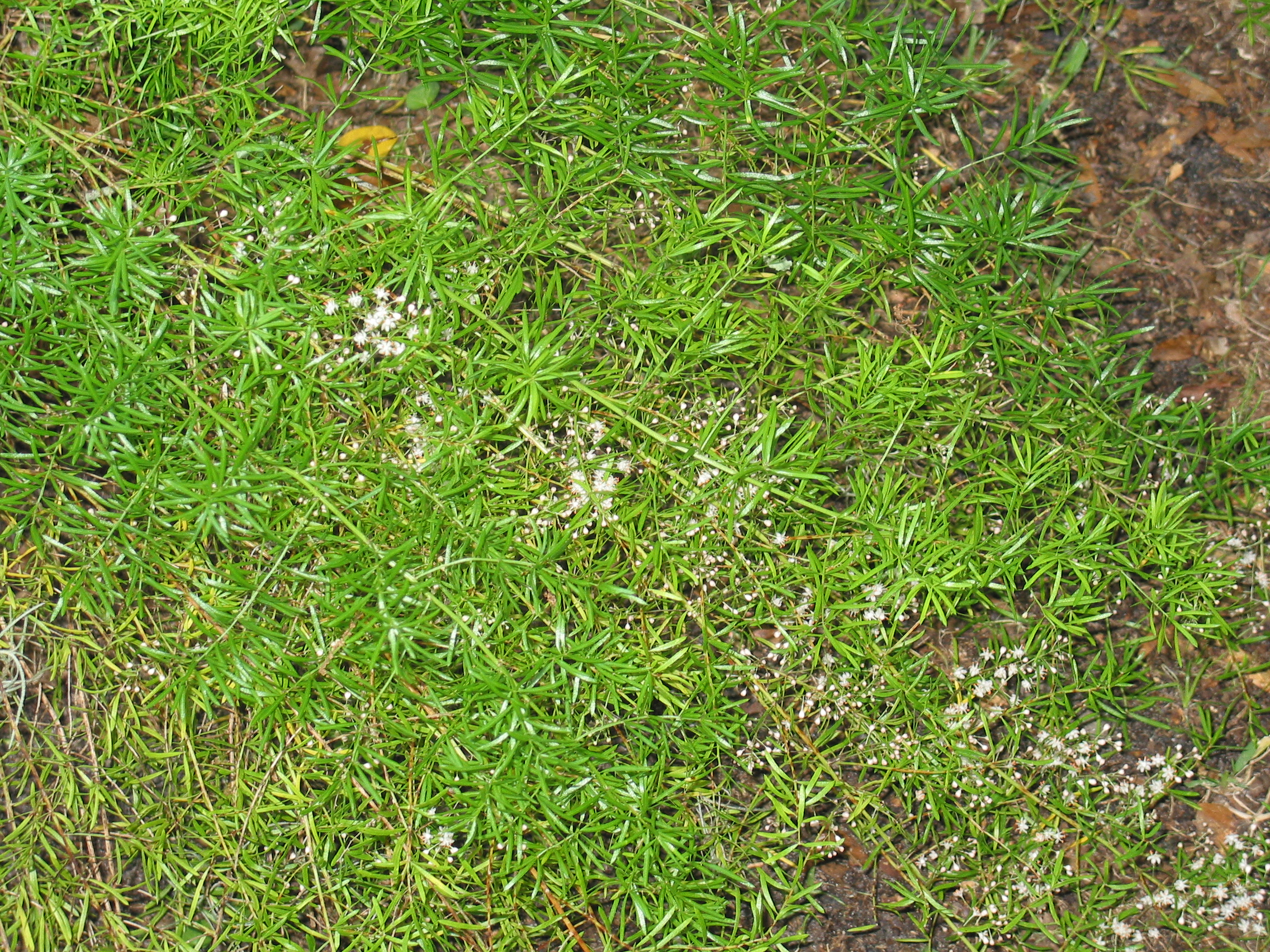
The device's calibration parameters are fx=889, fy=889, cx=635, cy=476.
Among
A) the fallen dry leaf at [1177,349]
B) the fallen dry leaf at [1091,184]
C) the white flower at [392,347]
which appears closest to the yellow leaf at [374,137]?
the white flower at [392,347]

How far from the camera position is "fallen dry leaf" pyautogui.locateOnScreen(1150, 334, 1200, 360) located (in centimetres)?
267

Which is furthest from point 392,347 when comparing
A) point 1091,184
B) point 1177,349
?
point 1177,349

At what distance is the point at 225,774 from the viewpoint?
2.44 metres

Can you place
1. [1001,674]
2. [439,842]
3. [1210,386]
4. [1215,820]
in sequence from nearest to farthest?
[439,842] < [1001,674] < [1215,820] < [1210,386]

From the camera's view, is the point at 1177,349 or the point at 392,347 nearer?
the point at 392,347

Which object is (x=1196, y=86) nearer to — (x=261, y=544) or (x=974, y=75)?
(x=974, y=75)

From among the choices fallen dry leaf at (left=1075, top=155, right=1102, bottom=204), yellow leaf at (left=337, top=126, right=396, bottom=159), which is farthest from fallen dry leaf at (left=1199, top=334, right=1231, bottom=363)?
yellow leaf at (left=337, top=126, right=396, bottom=159)

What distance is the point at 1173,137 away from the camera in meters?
2.72

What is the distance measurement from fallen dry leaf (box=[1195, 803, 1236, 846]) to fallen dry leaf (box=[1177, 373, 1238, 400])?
3.89 feet

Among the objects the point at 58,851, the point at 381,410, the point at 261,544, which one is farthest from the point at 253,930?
the point at 381,410

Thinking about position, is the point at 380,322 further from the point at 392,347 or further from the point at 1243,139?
the point at 1243,139

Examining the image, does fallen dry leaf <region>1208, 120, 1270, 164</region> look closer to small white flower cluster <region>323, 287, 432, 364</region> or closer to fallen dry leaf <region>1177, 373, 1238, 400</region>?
fallen dry leaf <region>1177, 373, 1238, 400</region>

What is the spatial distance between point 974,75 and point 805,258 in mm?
810

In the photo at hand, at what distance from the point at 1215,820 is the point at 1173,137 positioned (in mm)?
2027
